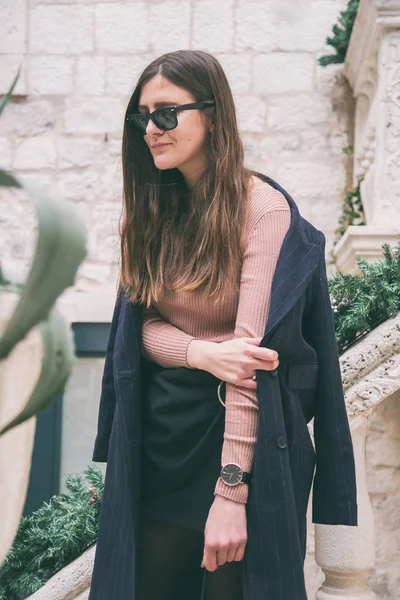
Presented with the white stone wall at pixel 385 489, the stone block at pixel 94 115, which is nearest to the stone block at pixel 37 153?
the stone block at pixel 94 115

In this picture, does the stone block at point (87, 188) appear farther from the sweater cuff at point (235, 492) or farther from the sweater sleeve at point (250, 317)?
the sweater cuff at point (235, 492)

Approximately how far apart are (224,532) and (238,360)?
12.1 inches

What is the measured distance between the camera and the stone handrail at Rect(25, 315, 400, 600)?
2.18 meters

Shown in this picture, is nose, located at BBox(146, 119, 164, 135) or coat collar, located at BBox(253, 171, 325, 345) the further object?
nose, located at BBox(146, 119, 164, 135)

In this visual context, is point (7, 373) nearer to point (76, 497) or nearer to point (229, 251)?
point (76, 497)

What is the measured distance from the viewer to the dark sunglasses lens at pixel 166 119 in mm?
1657

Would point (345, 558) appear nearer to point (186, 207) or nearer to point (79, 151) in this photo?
point (186, 207)

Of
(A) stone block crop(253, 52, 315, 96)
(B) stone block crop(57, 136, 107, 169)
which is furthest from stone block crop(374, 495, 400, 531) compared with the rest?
(B) stone block crop(57, 136, 107, 169)

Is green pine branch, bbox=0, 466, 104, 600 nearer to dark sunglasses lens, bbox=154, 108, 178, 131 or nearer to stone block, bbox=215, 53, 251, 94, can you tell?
dark sunglasses lens, bbox=154, 108, 178, 131

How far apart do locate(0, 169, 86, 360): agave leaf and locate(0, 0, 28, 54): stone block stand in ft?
14.0

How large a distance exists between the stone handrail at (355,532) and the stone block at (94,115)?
8.39 ft

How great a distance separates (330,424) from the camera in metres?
1.64

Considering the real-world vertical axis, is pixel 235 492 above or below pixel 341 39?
below

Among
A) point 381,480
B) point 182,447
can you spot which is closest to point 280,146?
point 381,480
